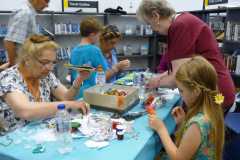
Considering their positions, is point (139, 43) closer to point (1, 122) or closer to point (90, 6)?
point (90, 6)

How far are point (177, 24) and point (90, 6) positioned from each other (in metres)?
3.70

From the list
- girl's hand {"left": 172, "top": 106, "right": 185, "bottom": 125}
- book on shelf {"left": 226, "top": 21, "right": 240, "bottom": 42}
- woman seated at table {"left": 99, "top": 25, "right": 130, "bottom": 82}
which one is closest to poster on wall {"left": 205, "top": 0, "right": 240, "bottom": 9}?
book on shelf {"left": 226, "top": 21, "right": 240, "bottom": 42}

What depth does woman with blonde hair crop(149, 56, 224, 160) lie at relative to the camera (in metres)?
1.27

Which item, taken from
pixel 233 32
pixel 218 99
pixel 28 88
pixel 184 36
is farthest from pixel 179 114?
pixel 233 32

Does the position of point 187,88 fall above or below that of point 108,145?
above

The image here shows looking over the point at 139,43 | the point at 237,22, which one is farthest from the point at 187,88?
the point at 139,43

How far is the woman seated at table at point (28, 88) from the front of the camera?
4.86ft

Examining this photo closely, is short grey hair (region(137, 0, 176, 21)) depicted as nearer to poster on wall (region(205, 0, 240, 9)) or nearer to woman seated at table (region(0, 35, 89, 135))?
woman seated at table (region(0, 35, 89, 135))

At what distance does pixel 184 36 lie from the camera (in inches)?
67.1

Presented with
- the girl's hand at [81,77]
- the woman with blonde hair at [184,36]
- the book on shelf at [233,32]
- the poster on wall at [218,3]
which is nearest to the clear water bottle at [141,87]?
the woman with blonde hair at [184,36]

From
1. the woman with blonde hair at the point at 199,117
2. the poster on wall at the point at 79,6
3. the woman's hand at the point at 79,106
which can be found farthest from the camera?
the poster on wall at the point at 79,6

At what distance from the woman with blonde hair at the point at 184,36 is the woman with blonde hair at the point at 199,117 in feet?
1.11

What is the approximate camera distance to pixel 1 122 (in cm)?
160

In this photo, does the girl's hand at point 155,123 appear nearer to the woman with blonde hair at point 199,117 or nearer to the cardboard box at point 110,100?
the woman with blonde hair at point 199,117
